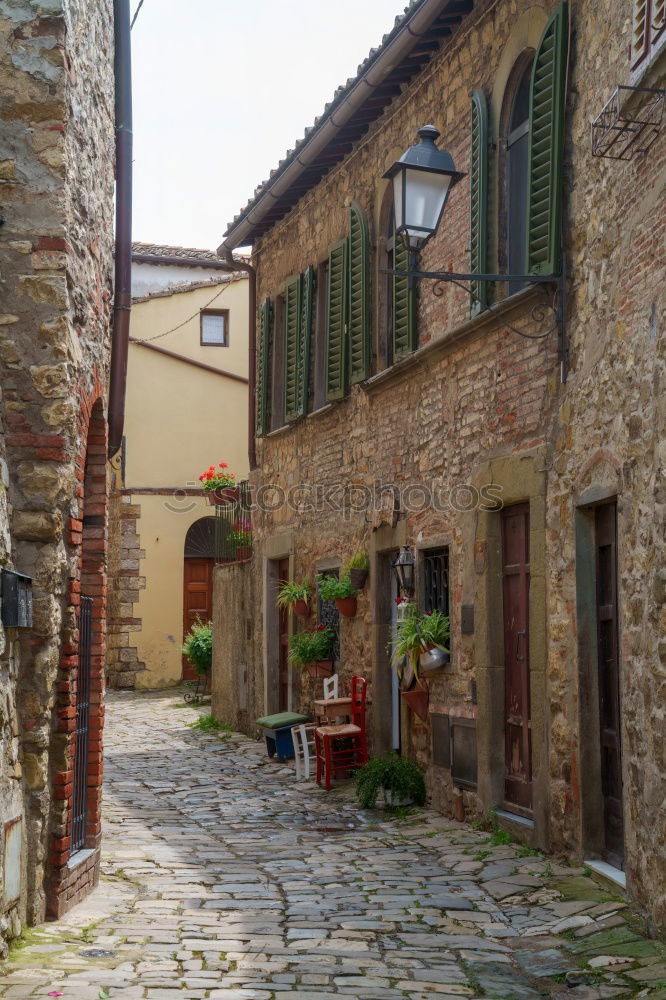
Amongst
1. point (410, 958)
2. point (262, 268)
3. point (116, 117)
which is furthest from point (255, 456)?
point (410, 958)

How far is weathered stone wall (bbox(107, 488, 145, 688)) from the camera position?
65.7ft

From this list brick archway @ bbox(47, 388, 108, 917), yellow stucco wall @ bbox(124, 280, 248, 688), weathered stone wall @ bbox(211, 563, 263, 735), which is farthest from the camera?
yellow stucco wall @ bbox(124, 280, 248, 688)

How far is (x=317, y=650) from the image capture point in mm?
11695

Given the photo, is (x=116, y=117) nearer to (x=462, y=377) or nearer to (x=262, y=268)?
(x=462, y=377)

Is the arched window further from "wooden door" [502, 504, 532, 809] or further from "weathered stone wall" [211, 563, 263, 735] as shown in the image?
"weathered stone wall" [211, 563, 263, 735]

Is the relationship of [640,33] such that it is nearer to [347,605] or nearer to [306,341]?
[347,605]

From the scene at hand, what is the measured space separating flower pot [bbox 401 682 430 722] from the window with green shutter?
9.04 ft

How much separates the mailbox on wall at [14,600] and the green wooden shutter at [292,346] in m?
7.72

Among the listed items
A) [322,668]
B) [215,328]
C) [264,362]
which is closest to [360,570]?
[322,668]

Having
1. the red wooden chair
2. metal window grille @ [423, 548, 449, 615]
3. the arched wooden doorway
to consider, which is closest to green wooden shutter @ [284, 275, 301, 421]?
the red wooden chair

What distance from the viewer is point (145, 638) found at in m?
20.1

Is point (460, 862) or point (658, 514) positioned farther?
point (460, 862)

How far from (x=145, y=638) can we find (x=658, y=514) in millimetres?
15726

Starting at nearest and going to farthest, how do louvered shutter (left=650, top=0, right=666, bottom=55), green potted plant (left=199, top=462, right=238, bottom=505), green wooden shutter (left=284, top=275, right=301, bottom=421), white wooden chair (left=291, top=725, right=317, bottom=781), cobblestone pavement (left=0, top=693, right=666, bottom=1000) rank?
cobblestone pavement (left=0, top=693, right=666, bottom=1000), louvered shutter (left=650, top=0, right=666, bottom=55), white wooden chair (left=291, top=725, right=317, bottom=781), green wooden shutter (left=284, top=275, right=301, bottom=421), green potted plant (left=199, top=462, right=238, bottom=505)
